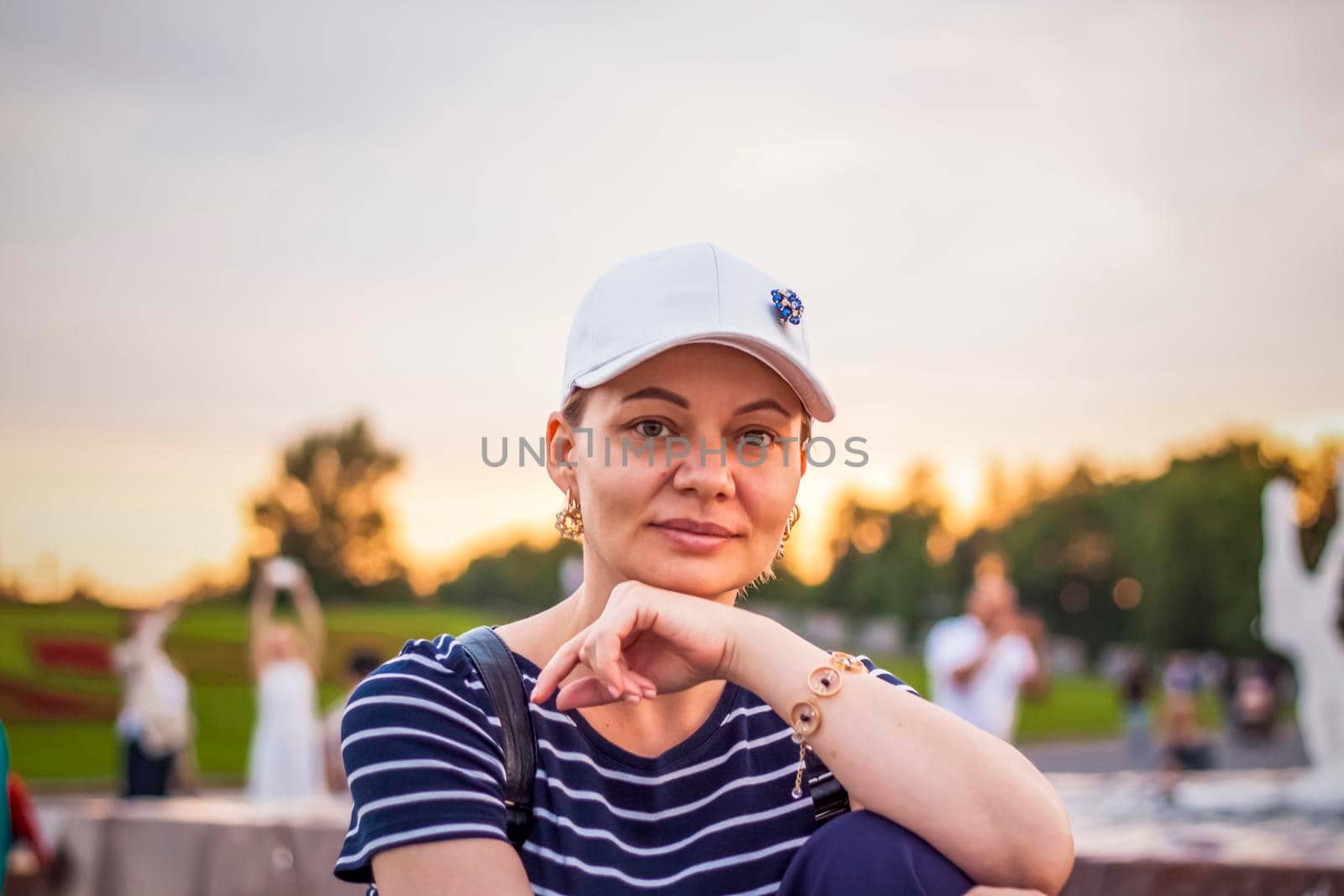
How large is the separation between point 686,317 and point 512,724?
0.79 m

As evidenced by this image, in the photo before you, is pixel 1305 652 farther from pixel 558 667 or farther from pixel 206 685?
pixel 206 685

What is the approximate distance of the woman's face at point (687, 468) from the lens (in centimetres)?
225

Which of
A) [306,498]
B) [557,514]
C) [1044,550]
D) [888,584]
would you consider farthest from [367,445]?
[557,514]

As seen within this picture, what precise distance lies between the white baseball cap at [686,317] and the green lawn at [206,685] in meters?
9.72

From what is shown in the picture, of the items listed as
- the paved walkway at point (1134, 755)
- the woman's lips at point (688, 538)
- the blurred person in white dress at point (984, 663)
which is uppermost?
the woman's lips at point (688, 538)

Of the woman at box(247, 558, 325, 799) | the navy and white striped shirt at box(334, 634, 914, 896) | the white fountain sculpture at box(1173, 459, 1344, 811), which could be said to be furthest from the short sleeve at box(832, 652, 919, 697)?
the woman at box(247, 558, 325, 799)

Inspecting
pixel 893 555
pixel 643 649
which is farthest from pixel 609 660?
pixel 893 555

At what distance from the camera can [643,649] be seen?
88.1 inches

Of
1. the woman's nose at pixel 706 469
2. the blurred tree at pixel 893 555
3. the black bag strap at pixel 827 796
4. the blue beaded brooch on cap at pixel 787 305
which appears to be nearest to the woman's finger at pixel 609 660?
the woman's nose at pixel 706 469

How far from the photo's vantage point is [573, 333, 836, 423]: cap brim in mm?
2184

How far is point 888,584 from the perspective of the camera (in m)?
85.7

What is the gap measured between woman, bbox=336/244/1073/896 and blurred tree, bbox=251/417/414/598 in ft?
233

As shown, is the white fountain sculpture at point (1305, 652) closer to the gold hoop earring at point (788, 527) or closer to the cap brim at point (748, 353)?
the gold hoop earring at point (788, 527)

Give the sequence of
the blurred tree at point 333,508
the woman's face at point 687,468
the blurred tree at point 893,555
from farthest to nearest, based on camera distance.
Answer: the blurred tree at point 893,555 → the blurred tree at point 333,508 → the woman's face at point 687,468
